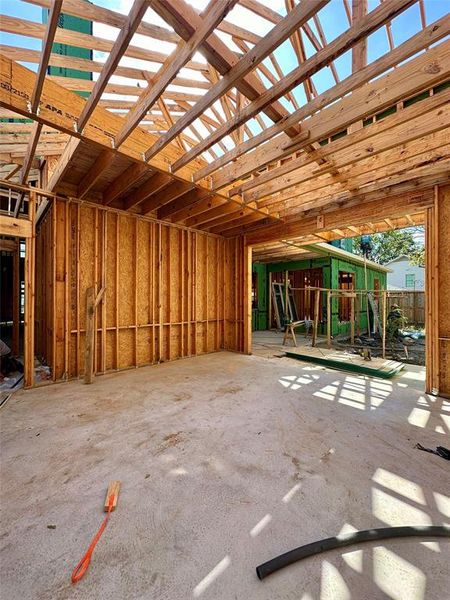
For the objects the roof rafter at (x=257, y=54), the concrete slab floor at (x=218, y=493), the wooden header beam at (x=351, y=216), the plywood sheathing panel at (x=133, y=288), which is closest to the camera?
the concrete slab floor at (x=218, y=493)

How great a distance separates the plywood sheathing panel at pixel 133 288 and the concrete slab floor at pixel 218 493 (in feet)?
4.86

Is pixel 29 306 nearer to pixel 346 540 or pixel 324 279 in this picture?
pixel 346 540

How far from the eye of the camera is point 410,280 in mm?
23719

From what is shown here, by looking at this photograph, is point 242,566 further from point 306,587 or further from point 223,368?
point 223,368

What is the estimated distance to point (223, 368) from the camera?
5480mm

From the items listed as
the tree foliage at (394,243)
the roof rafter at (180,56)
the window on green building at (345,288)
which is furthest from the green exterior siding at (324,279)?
the roof rafter at (180,56)

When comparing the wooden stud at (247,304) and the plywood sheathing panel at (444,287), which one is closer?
the plywood sheathing panel at (444,287)

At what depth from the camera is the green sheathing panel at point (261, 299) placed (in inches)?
467

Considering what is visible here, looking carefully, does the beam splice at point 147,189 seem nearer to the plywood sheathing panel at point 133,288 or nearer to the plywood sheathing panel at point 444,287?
the plywood sheathing panel at point 133,288

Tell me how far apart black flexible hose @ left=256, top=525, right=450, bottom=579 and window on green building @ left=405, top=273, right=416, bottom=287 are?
1081 inches

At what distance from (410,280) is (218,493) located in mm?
28264

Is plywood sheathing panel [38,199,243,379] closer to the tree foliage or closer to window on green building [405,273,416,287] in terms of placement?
the tree foliage

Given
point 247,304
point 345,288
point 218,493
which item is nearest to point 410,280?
point 345,288

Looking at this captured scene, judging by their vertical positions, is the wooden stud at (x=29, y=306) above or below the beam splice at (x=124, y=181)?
below
